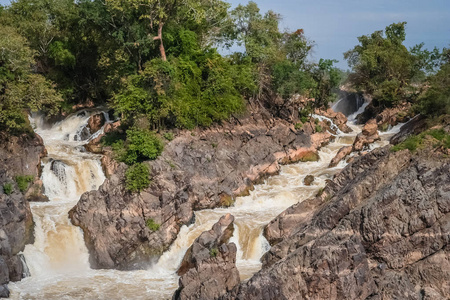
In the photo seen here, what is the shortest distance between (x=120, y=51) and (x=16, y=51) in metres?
8.59

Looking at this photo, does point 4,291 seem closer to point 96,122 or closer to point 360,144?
point 96,122

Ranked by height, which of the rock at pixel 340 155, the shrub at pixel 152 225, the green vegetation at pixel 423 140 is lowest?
the shrub at pixel 152 225

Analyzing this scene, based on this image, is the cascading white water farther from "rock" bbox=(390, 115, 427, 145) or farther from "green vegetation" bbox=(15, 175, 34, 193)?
"rock" bbox=(390, 115, 427, 145)

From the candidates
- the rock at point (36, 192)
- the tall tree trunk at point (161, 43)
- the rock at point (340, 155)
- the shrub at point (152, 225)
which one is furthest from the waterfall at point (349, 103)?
the rock at point (36, 192)

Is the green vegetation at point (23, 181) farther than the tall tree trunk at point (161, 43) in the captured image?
No

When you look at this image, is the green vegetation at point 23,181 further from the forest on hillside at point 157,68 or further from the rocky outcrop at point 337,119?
the rocky outcrop at point 337,119

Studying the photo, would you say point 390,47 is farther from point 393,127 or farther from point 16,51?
point 16,51

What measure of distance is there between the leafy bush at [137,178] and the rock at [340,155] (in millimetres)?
16033

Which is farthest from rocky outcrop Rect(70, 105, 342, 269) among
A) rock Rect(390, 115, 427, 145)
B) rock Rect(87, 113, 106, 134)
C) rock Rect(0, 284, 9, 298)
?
rock Rect(87, 113, 106, 134)

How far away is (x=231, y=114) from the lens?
138 ft

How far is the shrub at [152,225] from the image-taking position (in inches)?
1213

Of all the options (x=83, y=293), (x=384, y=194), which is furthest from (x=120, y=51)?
(x=384, y=194)

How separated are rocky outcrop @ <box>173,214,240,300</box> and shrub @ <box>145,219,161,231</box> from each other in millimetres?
2773

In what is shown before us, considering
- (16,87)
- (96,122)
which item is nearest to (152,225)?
(16,87)
